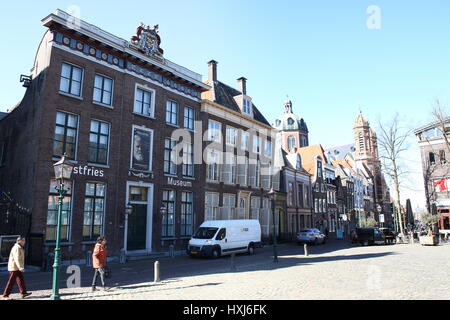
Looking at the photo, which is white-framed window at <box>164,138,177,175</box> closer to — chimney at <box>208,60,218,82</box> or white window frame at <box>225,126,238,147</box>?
white window frame at <box>225,126,238,147</box>

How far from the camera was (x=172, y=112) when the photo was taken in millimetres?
24547

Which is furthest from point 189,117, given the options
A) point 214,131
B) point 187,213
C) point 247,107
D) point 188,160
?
point 247,107

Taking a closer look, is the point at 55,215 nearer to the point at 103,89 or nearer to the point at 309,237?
the point at 103,89

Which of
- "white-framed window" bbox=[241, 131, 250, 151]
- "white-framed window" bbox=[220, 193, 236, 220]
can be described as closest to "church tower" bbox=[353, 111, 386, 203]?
"white-framed window" bbox=[241, 131, 250, 151]

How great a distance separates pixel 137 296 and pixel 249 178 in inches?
922

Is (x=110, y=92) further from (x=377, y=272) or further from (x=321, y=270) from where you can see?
(x=377, y=272)

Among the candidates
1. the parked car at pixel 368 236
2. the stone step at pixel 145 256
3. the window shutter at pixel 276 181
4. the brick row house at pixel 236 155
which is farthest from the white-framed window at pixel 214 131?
the parked car at pixel 368 236

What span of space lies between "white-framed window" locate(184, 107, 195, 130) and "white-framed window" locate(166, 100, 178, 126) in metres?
1.03

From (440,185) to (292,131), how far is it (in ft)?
128

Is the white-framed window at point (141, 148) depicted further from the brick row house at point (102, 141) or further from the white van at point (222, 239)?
the white van at point (222, 239)

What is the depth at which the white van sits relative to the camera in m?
20.4

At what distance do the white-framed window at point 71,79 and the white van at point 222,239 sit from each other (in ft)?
36.5

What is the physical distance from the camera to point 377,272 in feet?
45.5

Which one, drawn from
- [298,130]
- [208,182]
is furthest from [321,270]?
[298,130]
